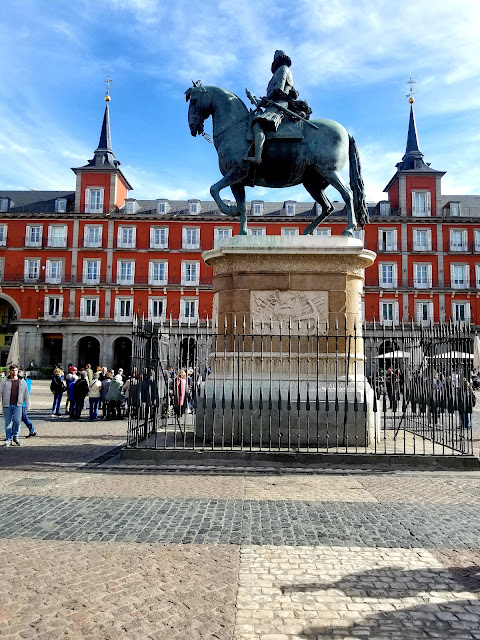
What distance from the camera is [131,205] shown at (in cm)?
4969

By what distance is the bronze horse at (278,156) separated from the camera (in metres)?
9.45

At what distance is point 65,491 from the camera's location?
20.7ft

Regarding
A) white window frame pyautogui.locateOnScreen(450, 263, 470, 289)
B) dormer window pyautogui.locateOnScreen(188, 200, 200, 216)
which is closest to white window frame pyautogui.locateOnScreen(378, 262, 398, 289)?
white window frame pyautogui.locateOnScreen(450, 263, 470, 289)

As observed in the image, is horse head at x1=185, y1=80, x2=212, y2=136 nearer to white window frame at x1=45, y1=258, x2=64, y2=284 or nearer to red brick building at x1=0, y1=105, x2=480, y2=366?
red brick building at x1=0, y1=105, x2=480, y2=366

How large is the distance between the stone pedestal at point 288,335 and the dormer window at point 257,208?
133 feet

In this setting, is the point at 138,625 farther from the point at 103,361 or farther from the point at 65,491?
the point at 103,361

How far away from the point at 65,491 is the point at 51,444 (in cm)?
422

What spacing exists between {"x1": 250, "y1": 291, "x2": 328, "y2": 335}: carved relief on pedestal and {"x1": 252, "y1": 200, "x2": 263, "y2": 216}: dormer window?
4093 cm

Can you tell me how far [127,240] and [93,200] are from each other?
4.78m

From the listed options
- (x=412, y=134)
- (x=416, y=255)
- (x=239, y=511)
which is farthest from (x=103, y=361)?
(x=239, y=511)

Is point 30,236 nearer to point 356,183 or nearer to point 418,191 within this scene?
point 418,191

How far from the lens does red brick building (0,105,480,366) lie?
46.6 m

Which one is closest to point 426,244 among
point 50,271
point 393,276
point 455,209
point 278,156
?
point 393,276

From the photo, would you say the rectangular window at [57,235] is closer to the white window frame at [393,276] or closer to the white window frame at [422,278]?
the white window frame at [393,276]
